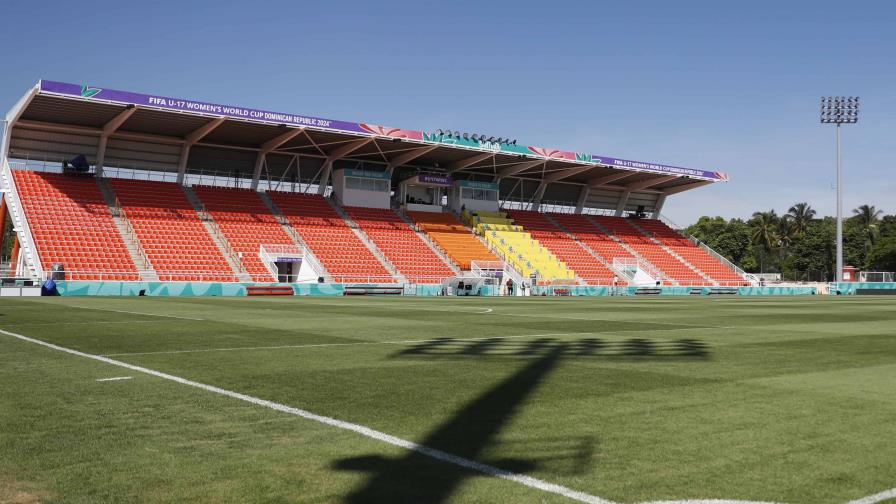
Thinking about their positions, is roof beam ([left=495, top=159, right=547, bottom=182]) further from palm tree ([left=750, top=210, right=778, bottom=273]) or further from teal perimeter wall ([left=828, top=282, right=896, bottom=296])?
palm tree ([left=750, top=210, right=778, bottom=273])

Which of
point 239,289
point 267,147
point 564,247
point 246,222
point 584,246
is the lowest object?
point 239,289

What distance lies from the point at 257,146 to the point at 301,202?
18.7 ft

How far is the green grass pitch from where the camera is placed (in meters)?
4.52

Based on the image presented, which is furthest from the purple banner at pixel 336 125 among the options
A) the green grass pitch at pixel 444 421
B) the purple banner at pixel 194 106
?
the green grass pitch at pixel 444 421

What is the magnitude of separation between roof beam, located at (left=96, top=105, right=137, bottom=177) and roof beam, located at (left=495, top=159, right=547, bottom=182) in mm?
32699

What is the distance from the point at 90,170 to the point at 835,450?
5599 cm

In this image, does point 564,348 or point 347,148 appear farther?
point 347,148

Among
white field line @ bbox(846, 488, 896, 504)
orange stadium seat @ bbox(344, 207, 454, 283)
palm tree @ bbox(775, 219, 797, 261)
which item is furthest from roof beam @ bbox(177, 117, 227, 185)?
palm tree @ bbox(775, 219, 797, 261)

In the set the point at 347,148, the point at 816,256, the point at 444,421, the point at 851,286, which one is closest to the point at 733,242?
the point at 816,256

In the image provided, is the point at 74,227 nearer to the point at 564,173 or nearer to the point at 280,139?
the point at 280,139

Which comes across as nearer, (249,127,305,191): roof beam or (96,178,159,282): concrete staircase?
(96,178,159,282): concrete staircase

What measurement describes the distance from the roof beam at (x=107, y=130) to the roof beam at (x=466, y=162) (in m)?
27.4

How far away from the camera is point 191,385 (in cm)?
820

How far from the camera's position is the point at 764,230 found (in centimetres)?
12556
